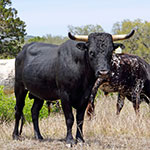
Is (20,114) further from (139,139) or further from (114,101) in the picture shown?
(114,101)

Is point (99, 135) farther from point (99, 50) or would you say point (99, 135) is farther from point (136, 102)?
point (99, 50)

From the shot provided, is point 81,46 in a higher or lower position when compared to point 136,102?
higher

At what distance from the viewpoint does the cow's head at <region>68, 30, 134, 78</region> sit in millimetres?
5223

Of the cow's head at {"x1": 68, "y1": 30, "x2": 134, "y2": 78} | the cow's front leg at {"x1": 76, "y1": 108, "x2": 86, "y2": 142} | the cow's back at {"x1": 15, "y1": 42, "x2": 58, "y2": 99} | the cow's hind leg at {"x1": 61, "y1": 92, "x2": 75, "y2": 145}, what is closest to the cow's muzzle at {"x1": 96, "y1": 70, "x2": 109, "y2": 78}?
A: the cow's head at {"x1": 68, "y1": 30, "x2": 134, "y2": 78}

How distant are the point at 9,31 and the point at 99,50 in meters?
17.5

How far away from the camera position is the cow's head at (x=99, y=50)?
522 centimetres

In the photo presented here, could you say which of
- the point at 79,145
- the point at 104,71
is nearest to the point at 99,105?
the point at 79,145

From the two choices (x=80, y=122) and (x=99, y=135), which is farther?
(x=99, y=135)

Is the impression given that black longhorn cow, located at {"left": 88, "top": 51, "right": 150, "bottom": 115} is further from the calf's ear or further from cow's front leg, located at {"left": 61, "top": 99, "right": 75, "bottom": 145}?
the calf's ear

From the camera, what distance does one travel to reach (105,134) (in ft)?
22.8

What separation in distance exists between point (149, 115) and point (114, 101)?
2.42 m

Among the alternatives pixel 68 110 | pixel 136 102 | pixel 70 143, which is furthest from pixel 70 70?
pixel 136 102

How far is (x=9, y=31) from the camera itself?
22.1 metres

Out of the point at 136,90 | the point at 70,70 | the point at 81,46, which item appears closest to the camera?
the point at 81,46
